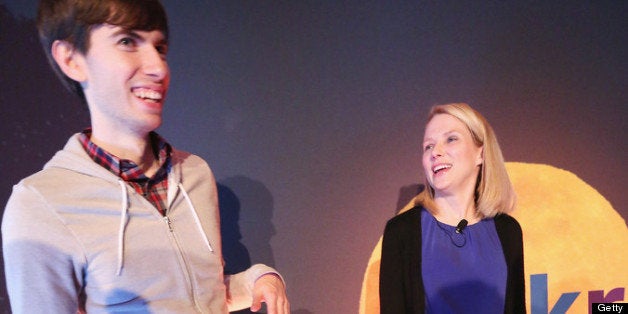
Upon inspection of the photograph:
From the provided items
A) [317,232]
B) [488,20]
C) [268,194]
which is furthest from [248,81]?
[488,20]

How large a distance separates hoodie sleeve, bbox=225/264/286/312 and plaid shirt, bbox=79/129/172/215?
29cm

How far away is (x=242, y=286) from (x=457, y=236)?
2.72 ft

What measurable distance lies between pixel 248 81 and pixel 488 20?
1.06m

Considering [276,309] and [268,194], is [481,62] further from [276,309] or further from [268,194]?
[276,309]

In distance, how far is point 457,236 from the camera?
167 cm

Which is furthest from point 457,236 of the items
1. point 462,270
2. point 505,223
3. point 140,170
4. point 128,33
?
point 128,33

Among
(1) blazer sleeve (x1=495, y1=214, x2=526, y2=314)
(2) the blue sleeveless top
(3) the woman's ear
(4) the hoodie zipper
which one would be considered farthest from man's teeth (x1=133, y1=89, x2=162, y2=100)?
(1) blazer sleeve (x1=495, y1=214, x2=526, y2=314)

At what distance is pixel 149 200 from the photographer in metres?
1.10

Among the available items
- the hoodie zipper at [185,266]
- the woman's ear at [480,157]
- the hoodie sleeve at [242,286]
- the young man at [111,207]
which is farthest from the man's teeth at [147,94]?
the woman's ear at [480,157]

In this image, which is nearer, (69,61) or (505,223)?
(69,61)

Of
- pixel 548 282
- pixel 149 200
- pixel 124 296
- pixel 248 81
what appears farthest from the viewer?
pixel 548 282

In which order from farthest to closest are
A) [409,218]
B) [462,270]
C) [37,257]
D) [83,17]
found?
[409,218] → [462,270] → [83,17] → [37,257]

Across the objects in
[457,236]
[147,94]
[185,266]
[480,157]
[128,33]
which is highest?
[128,33]

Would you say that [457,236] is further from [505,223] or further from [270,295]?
[270,295]
